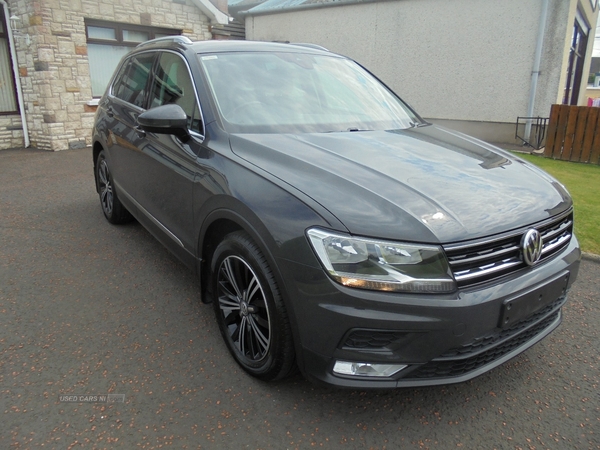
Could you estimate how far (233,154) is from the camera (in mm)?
2650

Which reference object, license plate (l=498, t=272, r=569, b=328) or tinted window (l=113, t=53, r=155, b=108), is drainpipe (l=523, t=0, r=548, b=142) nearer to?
tinted window (l=113, t=53, r=155, b=108)

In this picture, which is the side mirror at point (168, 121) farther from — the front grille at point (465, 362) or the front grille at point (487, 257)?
the front grille at point (465, 362)

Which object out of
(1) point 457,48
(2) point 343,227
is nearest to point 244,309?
(2) point 343,227

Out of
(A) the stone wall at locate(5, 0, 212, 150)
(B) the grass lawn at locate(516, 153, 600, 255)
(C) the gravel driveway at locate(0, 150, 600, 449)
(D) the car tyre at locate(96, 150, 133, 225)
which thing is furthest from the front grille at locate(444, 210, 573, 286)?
(A) the stone wall at locate(5, 0, 212, 150)

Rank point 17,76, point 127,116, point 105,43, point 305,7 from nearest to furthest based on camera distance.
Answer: point 127,116
point 17,76
point 105,43
point 305,7

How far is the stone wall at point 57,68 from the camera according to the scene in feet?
33.2

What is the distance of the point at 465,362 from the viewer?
2148mm

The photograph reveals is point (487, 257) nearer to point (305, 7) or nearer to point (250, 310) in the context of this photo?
point (250, 310)

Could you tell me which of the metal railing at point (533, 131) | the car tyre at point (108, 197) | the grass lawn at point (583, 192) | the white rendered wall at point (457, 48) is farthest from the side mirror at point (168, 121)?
the white rendered wall at point (457, 48)

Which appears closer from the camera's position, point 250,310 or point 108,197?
point 250,310

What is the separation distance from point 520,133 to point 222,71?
Answer: 1061 cm

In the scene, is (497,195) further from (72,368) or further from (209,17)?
(209,17)

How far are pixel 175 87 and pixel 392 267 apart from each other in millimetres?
2324

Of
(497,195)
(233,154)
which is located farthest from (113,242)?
(497,195)
